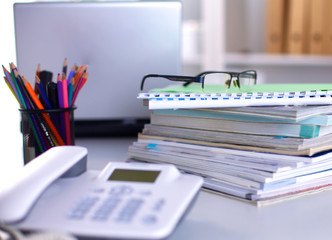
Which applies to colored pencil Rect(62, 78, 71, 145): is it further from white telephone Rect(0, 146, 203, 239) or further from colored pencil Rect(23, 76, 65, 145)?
white telephone Rect(0, 146, 203, 239)

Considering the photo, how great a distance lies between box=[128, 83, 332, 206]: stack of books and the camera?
586mm

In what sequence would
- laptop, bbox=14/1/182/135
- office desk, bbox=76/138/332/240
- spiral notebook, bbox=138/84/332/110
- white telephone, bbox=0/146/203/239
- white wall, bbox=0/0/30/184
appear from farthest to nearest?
laptop, bbox=14/1/182/135
white wall, bbox=0/0/30/184
spiral notebook, bbox=138/84/332/110
office desk, bbox=76/138/332/240
white telephone, bbox=0/146/203/239

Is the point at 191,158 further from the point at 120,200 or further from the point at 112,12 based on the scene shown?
the point at 112,12

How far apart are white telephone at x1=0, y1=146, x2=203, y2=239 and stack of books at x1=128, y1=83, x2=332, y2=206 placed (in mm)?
145

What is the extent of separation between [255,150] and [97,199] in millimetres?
284

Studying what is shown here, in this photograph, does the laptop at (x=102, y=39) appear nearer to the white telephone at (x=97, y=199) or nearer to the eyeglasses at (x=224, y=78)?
the eyeglasses at (x=224, y=78)

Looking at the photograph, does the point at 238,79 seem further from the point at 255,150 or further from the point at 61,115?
the point at 61,115

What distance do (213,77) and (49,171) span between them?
1.26ft

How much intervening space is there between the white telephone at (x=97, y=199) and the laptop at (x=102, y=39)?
463 millimetres

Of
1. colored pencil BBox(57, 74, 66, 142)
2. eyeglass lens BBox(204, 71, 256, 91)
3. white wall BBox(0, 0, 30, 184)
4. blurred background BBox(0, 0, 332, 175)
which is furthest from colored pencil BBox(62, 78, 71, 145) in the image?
blurred background BBox(0, 0, 332, 175)

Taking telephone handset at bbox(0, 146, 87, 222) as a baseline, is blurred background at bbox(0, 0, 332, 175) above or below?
above

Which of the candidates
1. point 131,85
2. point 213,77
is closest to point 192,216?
point 213,77

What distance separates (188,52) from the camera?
8.20 ft

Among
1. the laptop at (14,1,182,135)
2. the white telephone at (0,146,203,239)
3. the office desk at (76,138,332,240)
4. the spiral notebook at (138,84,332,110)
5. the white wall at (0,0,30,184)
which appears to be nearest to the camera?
the white telephone at (0,146,203,239)
